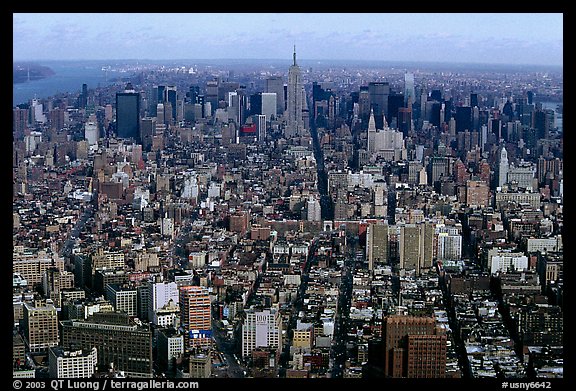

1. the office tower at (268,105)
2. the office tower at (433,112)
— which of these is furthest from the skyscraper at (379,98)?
the office tower at (268,105)

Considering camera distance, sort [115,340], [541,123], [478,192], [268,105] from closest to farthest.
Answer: [115,340]
[541,123]
[268,105]
[478,192]

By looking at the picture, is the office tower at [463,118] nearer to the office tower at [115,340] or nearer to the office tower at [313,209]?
the office tower at [313,209]

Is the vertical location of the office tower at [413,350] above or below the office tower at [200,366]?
above

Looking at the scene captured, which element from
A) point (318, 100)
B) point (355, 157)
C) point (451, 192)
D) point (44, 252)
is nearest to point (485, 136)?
point (451, 192)

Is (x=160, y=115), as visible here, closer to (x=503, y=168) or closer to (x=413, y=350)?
(x=503, y=168)

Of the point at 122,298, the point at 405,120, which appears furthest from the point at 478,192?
the point at 122,298

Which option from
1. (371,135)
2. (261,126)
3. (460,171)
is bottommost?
→ (460,171)
